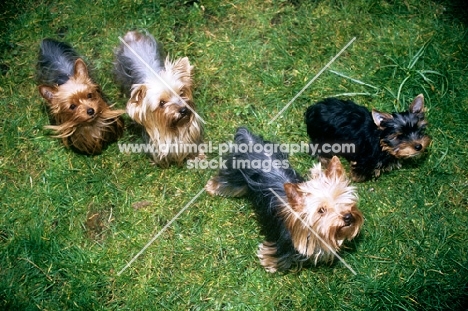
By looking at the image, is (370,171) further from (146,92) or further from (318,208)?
(146,92)

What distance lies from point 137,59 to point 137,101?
620mm

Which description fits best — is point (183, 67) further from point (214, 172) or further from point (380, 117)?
point (380, 117)

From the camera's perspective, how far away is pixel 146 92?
4.02 meters

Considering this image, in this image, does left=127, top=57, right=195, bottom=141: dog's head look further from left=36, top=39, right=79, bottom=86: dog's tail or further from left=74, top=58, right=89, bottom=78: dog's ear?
left=36, top=39, right=79, bottom=86: dog's tail

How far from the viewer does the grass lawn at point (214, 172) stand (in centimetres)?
421

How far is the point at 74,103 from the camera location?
415 centimetres

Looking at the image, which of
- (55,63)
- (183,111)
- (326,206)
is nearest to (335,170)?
(326,206)

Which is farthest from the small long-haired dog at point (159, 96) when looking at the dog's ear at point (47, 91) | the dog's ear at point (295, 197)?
the dog's ear at point (295, 197)

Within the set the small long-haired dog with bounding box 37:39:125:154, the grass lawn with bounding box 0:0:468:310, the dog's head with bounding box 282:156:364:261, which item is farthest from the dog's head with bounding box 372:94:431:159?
the small long-haired dog with bounding box 37:39:125:154

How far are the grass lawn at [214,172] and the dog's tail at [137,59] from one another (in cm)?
39

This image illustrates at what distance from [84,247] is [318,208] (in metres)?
2.37

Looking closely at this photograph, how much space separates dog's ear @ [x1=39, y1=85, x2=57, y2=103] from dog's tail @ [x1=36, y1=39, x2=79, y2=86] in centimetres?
26

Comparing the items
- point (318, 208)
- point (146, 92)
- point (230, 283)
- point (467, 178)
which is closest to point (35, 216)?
point (146, 92)

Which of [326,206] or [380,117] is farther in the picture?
[380,117]
